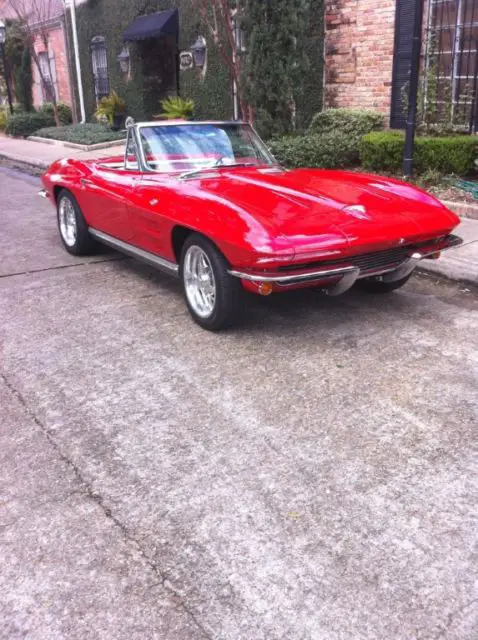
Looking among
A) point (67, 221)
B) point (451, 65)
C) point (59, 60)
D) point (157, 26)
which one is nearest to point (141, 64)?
point (157, 26)

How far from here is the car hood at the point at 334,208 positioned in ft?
13.2

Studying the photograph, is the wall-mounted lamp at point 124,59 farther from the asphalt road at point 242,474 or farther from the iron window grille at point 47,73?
the asphalt road at point 242,474

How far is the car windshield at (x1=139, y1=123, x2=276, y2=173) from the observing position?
528 cm

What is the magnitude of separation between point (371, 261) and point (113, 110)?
16.8 metres

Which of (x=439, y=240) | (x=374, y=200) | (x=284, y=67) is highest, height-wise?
(x=284, y=67)

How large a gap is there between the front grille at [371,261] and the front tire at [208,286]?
45cm

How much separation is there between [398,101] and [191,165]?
6.93 meters

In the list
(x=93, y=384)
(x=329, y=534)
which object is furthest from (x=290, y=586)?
(x=93, y=384)

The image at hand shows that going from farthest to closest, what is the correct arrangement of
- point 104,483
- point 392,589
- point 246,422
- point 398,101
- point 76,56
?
point 76,56 → point 398,101 → point 246,422 → point 104,483 → point 392,589

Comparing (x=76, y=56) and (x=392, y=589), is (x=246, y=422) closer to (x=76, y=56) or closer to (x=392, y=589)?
(x=392, y=589)

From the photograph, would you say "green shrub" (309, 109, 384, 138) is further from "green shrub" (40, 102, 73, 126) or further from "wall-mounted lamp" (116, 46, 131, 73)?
"green shrub" (40, 102, 73, 126)

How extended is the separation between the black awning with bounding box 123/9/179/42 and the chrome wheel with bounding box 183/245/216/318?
46.1 ft

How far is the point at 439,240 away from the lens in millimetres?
4656

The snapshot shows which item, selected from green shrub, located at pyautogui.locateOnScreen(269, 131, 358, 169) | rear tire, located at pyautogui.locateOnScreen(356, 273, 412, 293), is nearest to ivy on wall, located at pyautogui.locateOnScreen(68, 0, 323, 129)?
green shrub, located at pyautogui.locateOnScreen(269, 131, 358, 169)
